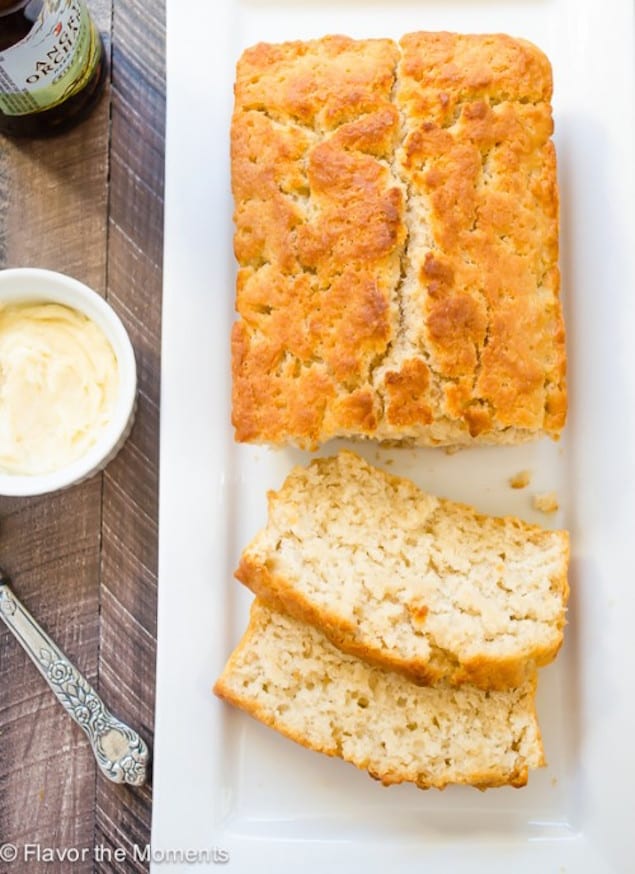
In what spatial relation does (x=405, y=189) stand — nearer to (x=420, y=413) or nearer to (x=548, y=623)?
(x=420, y=413)

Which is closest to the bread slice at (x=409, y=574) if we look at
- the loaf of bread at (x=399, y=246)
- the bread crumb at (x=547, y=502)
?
the bread crumb at (x=547, y=502)

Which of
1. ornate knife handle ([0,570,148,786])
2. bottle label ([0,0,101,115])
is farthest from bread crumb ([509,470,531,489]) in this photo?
bottle label ([0,0,101,115])

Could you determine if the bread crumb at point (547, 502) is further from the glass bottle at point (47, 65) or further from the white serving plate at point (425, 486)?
the glass bottle at point (47, 65)

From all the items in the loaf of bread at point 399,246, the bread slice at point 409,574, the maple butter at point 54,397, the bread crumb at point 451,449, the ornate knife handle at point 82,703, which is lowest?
the ornate knife handle at point 82,703

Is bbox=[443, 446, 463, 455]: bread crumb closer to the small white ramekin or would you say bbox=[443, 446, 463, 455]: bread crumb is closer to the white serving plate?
the white serving plate

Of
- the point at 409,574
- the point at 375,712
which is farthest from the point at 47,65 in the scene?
the point at 375,712
